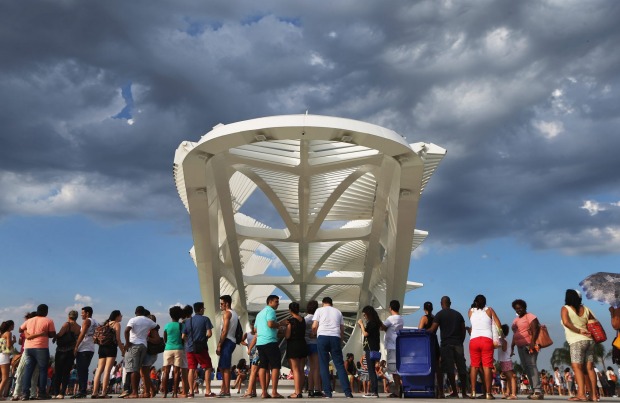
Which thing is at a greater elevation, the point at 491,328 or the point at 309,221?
the point at 309,221

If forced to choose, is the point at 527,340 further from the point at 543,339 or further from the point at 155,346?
the point at 155,346

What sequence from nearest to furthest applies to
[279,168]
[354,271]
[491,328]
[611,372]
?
[491,328], [611,372], [279,168], [354,271]

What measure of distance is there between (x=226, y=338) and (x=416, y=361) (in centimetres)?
304

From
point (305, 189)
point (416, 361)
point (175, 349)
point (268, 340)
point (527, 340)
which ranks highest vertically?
point (305, 189)

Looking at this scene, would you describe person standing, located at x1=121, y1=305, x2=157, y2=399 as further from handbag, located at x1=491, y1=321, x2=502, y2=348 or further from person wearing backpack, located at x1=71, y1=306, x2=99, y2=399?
handbag, located at x1=491, y1=321, x2=502, y2=348

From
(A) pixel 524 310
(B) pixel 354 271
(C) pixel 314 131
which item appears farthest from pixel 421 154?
(B) pixel 354 271

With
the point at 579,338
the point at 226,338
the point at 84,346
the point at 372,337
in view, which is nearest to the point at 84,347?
the point at 84,346

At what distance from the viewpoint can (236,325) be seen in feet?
34.4

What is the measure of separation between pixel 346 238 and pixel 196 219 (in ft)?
29.6

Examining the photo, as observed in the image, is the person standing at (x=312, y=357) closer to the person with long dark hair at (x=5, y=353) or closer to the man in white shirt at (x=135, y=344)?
the man in white shirt at (x=135, y=344)

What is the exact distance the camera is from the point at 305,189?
2886 cm

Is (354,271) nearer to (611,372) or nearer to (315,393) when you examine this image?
(611,372)

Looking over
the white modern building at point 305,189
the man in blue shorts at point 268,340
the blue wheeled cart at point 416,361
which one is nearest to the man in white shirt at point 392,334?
the blue wheeled cart at point 416,361

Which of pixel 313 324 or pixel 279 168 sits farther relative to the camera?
pixel 279 168
